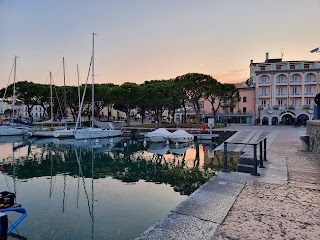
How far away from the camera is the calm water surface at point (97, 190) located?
8.14 meters

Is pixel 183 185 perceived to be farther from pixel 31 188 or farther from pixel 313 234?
pixel 313 234

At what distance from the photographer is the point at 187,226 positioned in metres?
4.94

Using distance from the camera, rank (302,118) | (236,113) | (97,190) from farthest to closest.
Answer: (236,113) → (302,118) → (97,190)

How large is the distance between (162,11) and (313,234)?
66.0 ft

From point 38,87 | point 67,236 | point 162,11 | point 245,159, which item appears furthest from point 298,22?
point 38,87

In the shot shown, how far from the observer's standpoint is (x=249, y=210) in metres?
5.62

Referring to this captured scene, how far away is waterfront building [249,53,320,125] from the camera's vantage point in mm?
54688

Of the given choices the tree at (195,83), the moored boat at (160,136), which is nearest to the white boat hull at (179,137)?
the moored boat at (160,136)

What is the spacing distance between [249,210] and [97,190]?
27.8 feet

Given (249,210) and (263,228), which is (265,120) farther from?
(263,228)

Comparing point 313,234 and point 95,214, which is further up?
point 313,234

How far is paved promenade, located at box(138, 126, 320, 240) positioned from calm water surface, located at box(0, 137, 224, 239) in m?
2.66

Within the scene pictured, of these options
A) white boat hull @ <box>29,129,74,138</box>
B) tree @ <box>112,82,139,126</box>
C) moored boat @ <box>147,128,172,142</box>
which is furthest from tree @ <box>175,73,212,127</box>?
white boat hull @ <box>29,129,74,138</box>

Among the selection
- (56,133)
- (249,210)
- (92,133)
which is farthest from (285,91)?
(249,210)
